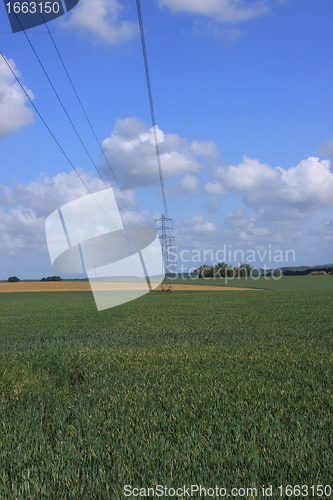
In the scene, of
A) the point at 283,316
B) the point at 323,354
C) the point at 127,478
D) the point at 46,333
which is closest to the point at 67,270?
the point at 46,333

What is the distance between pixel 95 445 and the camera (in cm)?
547

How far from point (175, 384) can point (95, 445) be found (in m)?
3.17

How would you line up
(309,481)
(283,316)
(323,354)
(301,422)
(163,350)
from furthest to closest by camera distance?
(283,316)
(163,350)
(323,354)
(301,422)
(309,481)

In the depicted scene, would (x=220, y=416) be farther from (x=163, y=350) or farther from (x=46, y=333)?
(x=46, y=333)

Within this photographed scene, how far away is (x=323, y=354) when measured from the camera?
1134 cm

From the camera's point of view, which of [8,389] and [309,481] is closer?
[309,481]

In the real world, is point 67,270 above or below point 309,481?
above

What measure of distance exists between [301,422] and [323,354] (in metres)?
5.81

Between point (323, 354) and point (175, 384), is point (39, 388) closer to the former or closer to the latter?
point (175, 384)

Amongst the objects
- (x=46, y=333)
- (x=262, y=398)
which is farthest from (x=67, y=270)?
(x=262, y=398)

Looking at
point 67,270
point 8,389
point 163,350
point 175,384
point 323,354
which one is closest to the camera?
point 8,389

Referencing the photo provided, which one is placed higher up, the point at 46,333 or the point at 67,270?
the point at 67,270

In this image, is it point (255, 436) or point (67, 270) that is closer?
point (255, 436)

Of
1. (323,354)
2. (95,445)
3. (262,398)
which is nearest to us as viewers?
(95,445)
